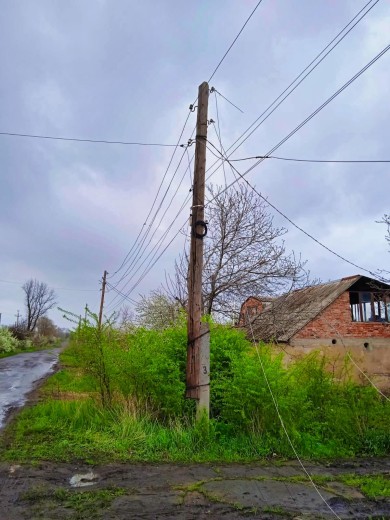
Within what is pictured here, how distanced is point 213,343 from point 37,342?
5589 cm

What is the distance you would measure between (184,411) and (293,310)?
37.6ft

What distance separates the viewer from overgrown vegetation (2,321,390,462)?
7.41 meters

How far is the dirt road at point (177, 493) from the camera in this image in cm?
475

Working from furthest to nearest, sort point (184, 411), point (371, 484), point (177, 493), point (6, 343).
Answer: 1. point (6, 343)
2. point (184, 411)
3. point (371, 484)
4. point (177, 493)

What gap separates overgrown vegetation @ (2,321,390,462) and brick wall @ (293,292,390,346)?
12716mm

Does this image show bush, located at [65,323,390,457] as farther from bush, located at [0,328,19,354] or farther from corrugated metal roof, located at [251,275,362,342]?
bush, located at [0,328,19,354]

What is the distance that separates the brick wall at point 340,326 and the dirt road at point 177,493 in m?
15.8

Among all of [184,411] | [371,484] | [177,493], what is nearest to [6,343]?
[184,411]

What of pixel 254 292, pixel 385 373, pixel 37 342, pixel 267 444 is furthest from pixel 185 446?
pixel 37 342

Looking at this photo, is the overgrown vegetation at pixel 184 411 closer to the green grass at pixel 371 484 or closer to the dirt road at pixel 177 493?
the dirt road at pixel 177 493

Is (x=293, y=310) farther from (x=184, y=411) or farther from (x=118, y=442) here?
(x=118, y=442)

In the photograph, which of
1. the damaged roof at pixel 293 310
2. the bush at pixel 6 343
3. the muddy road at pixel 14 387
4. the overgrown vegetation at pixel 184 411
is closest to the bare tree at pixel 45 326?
the bush at pixel 6 343

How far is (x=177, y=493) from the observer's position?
534 centimetres

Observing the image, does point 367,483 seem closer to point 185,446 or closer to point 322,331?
point 185,446
